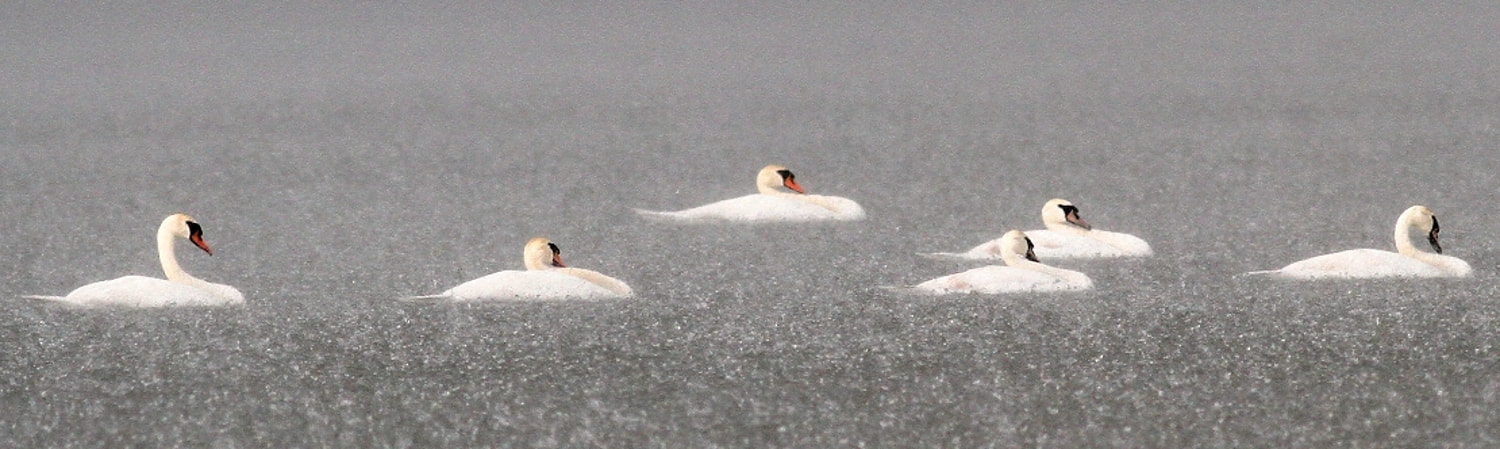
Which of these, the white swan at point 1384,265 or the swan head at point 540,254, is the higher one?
the white swan at point 1384,265

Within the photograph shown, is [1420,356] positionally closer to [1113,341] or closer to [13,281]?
[1113,341]

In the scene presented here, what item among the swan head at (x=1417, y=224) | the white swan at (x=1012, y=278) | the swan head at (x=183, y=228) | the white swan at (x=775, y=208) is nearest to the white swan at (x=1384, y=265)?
the swan head at (x=1417, y=224)

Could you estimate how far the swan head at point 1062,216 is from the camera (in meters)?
13.6

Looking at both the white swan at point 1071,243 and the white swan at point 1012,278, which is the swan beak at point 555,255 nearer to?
the white swan at point 1012,278

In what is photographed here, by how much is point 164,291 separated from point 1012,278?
4790 mm

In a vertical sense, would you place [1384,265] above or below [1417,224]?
below

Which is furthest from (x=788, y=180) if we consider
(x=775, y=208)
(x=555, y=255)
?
(x=555, y=255)

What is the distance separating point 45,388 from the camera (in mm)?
9891

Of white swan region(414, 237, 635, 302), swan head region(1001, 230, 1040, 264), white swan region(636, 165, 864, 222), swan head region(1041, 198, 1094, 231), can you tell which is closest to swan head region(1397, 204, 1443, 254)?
swan head region(1041, 198, 1094, 231)

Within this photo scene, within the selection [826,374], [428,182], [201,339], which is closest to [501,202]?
[428,182]

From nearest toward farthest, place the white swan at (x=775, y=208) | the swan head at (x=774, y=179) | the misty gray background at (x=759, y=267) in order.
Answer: the misty gray background at (x=759, y=267)
the white swan at (x=775, y=208)
the swan head at (x=774, y=179)

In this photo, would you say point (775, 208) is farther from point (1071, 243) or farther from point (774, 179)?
point (1071, 243)

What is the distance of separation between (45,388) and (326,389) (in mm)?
1368

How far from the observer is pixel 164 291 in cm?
1164
